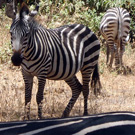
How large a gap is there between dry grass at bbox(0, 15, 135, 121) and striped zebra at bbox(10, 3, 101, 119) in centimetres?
24

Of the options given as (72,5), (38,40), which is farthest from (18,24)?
(72,5)

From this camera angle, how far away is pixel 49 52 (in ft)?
17.0

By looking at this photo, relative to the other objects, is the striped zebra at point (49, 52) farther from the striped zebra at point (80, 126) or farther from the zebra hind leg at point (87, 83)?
the striped zebra at point (80, 126)

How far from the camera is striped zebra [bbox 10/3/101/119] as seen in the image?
4723mm

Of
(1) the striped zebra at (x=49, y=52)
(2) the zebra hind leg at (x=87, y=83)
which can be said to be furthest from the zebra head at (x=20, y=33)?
(2) the zebra hind leg at (x=87, y=83)

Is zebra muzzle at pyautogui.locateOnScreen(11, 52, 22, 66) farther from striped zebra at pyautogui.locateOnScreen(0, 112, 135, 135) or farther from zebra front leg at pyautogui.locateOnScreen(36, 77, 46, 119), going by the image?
striped zebra at pyautogui.locateOnScreen(0, 112, 135, 135)

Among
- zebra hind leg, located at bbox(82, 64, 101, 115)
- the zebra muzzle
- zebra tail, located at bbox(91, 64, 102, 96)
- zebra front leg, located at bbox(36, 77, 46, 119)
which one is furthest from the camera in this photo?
zebra tail, located at bbox(91, 64, 102, 96)

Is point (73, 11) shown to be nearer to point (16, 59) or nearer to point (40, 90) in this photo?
point (40, 90)

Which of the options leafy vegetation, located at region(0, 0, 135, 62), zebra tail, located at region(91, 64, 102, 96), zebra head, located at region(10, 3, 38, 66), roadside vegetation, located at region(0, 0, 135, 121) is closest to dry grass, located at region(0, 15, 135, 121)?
roadside vegetation, located at region(0, 0, 135, 121)

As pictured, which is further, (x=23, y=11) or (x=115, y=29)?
(x=115, y=29)

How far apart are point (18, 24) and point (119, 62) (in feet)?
20.2

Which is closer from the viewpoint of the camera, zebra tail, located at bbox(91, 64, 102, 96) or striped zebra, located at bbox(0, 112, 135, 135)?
striped zebra, located at bbox(0, 112, 135, 135)

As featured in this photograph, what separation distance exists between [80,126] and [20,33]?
9.82 ft

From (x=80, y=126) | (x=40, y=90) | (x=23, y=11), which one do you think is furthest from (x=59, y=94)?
(x=80, y=126)
